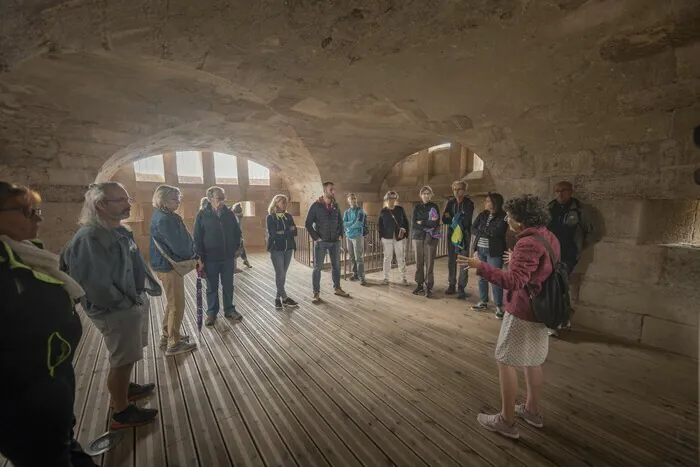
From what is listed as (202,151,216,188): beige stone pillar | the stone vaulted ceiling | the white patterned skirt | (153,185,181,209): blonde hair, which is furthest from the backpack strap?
(202,151,216,188): beige stone pillar

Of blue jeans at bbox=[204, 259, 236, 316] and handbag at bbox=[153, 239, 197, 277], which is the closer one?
handbag at bbox=[153, 239, 197, 277]

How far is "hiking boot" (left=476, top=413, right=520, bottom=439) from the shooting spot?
6.58 feet

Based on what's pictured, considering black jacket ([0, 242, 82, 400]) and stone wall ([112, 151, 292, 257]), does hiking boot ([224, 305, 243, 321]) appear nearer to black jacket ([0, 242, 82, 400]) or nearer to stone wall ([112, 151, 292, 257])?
black jacket ([0, 242, 82, 400])

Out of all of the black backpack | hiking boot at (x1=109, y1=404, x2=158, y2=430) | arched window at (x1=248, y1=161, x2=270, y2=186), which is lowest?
hiking boot at (x1=109, y1=404, x2=158, y2=430)

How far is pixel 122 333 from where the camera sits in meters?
1.95

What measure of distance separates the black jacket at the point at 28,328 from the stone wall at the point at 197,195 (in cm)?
→ 803

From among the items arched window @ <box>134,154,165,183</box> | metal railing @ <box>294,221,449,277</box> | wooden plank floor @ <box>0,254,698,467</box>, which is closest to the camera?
wooden plank floor @ <box>0,254,698,467</box>

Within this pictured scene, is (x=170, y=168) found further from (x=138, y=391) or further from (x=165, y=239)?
(x=138, y=391)

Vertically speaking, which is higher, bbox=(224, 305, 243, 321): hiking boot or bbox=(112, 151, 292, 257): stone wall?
bbox=(112, 151, 292, 257): stone wall

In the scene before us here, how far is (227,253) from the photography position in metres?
3.84

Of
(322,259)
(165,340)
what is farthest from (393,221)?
(165,340)

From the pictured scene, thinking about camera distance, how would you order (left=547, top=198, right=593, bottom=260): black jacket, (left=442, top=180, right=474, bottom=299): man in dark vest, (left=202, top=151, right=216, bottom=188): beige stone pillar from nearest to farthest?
(left=547, top=198, right=593, bottom=260): black jacket, (left=442, top=180, right=474, bottom=299): man in dark vest, (left=202, top=151, right=216, bottom=188): beige stone pillar

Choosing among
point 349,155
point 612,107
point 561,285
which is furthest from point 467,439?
point 349,155

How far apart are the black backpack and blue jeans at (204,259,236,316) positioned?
3.43 m
